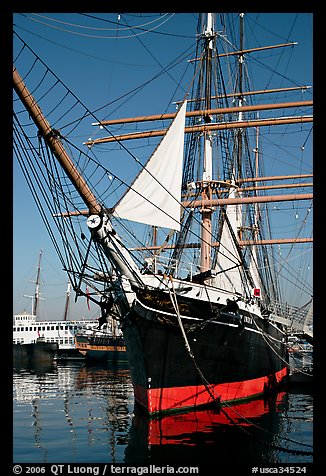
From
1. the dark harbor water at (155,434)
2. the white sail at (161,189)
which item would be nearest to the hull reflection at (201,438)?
the dark harbor water at (155,434)

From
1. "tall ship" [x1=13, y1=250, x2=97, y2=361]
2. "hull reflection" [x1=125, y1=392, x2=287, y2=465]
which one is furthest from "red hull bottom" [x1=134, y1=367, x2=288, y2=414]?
"tall ship" [x1=13, y1=250, x2=97, y2=361]

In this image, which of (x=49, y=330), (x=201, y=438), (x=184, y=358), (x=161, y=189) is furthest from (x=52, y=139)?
(x=49, y=330)

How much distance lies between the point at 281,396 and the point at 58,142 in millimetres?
17489

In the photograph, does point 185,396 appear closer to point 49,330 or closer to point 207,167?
point 207,167

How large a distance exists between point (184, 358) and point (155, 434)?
3.33m

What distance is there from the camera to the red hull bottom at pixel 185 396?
670 inches

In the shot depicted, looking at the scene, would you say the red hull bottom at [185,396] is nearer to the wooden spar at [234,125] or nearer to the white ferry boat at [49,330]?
the wooden spar at [234,125]

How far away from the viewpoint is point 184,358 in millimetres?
17609

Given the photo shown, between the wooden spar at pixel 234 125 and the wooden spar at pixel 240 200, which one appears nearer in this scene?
the wooden spar at pixel 240 200

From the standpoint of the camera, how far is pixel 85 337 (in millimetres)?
63875

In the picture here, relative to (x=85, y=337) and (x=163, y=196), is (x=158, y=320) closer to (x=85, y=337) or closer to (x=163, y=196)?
(x=163, y=196)

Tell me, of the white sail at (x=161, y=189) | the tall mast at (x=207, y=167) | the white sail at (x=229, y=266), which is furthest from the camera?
the tall mast at (x=207, y=167)

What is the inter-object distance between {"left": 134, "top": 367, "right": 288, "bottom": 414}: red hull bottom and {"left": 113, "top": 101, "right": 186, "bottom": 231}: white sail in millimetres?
5120
